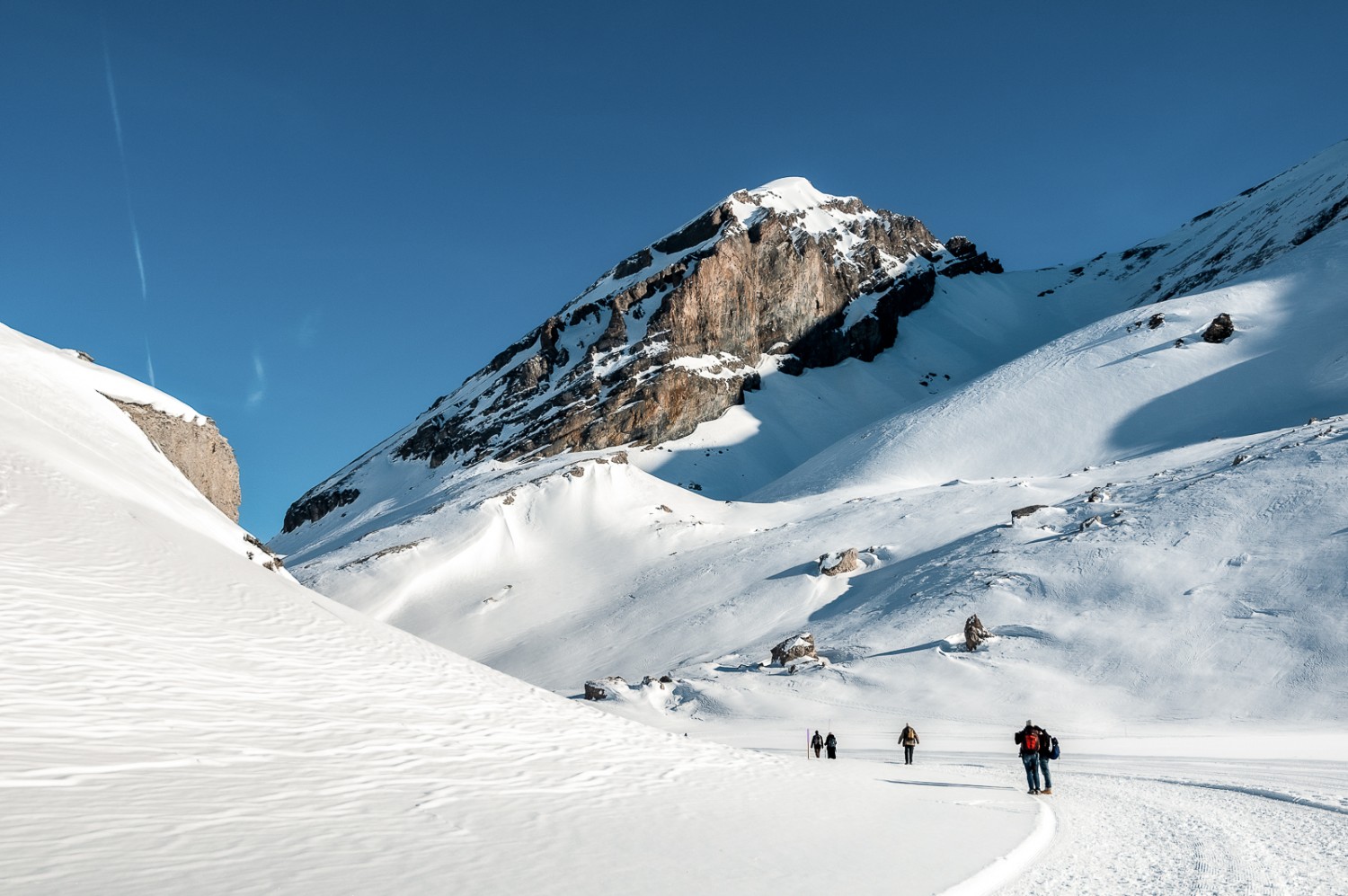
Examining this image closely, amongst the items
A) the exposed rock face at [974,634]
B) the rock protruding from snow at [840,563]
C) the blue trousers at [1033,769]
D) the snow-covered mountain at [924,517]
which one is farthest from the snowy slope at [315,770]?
the rock protruding from snow at [840,563]

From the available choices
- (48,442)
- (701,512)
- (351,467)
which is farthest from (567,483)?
(351,467)

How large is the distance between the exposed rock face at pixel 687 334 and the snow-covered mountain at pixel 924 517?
86 cm

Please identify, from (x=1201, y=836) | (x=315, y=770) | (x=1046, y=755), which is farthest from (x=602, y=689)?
(x=1201, y=836)

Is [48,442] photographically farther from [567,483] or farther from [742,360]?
[742,360]

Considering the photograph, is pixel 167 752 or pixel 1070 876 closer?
pixel 1070 876

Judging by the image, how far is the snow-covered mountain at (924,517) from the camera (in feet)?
90.1

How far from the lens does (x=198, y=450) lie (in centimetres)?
3466

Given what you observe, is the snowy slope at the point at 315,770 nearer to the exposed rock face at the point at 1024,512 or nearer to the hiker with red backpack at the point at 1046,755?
the hiker with red backpack at the point at 1046,755

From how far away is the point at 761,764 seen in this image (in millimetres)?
13844

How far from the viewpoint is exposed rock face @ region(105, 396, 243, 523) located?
31.9 m

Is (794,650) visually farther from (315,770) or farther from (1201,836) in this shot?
(315,770)

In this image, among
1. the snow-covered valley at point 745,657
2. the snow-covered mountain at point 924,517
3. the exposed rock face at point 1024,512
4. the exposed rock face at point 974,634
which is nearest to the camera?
the snow-covered valley at point 745,657

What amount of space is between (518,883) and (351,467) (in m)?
131

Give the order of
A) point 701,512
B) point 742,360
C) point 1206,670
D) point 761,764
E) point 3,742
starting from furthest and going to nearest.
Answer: point 742,360, point 701,512, point 1206,670, point 761,764, point 3,742
